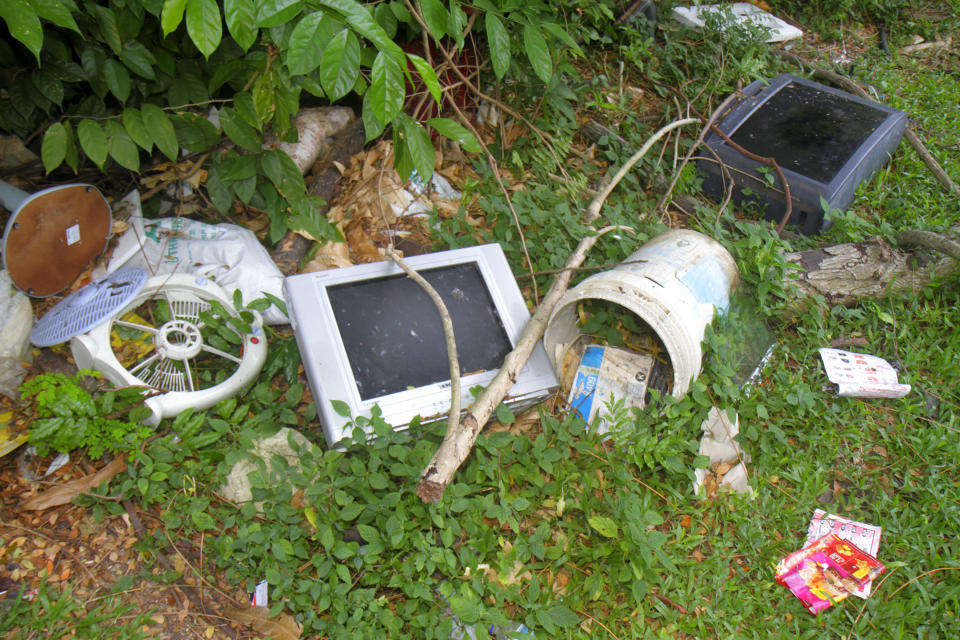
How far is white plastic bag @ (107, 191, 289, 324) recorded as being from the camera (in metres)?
2.49

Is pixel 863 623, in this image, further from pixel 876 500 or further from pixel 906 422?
pixel 906 422

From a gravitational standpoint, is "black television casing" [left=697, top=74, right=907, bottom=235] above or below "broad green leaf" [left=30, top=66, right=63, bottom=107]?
below

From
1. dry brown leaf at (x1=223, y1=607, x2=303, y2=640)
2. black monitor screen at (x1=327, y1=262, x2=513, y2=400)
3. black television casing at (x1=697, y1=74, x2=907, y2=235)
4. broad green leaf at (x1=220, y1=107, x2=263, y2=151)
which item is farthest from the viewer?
black television casing at (x1=697, y1=74, x2=907, y2=235)

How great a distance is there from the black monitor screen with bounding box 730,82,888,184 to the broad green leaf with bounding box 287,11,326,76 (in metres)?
2.60

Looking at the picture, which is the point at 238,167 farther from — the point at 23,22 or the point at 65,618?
the point at 65,618

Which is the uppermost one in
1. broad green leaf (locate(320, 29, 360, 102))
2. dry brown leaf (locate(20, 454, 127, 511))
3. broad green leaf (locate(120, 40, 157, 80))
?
broad green leaf (locate(320, 29, 360, 102))

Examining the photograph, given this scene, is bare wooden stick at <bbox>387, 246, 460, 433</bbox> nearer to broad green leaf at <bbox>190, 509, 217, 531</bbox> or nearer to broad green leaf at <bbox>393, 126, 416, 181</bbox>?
broad green leaf at <bbox>393, 126, 416, 181</bbox>

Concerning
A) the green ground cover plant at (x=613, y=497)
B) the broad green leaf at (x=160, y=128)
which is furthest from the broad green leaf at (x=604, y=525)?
the broad green leaf at (x=160, y=128)

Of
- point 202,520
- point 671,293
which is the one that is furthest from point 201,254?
point 671,293

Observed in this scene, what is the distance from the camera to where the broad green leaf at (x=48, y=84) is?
215 centimetres

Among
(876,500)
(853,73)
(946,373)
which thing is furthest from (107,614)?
(853,73)

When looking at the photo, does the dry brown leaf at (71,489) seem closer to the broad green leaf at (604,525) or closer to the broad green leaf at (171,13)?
the broad green leaf at (171,13)

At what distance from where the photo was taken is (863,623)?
1985 mm

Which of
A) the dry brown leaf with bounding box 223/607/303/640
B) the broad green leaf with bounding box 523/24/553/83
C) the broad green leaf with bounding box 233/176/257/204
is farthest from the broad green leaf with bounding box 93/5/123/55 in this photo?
the dry brown leaf with bounding box 223/607/303/640
